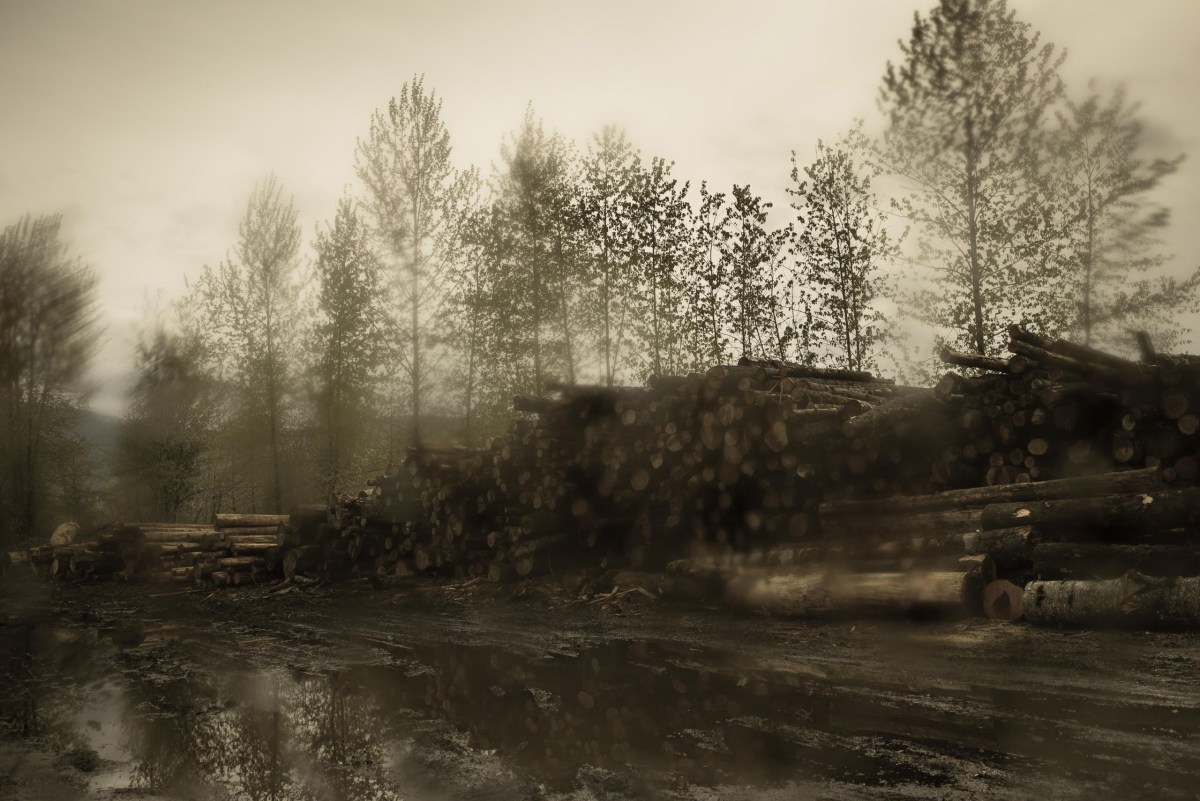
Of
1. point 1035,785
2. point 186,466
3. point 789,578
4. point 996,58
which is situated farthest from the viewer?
point 186,466

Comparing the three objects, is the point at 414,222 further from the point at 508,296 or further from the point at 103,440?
the point at 103,440

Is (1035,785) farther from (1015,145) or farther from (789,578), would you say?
(1015,145)

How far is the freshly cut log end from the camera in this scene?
6.43m

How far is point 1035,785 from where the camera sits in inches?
129

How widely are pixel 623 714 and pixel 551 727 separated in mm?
476

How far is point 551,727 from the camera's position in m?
4.59

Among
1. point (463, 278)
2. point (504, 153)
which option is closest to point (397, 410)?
point (463, 278)

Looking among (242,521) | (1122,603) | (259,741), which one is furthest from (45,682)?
(242,521)

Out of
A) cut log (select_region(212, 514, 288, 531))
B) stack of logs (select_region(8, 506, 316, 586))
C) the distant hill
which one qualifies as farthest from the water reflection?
the distant hill

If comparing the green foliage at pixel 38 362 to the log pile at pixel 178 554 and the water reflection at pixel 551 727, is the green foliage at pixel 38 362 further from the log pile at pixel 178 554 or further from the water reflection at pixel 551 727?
the water reflection at pixel 551 727

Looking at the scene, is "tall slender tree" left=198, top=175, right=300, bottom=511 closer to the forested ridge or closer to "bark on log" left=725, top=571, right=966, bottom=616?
the forested ridge

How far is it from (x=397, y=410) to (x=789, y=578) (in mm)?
18633

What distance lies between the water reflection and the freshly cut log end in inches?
77.8

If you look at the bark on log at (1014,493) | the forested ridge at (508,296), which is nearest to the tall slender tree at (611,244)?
the forested ridge at (508,296)
